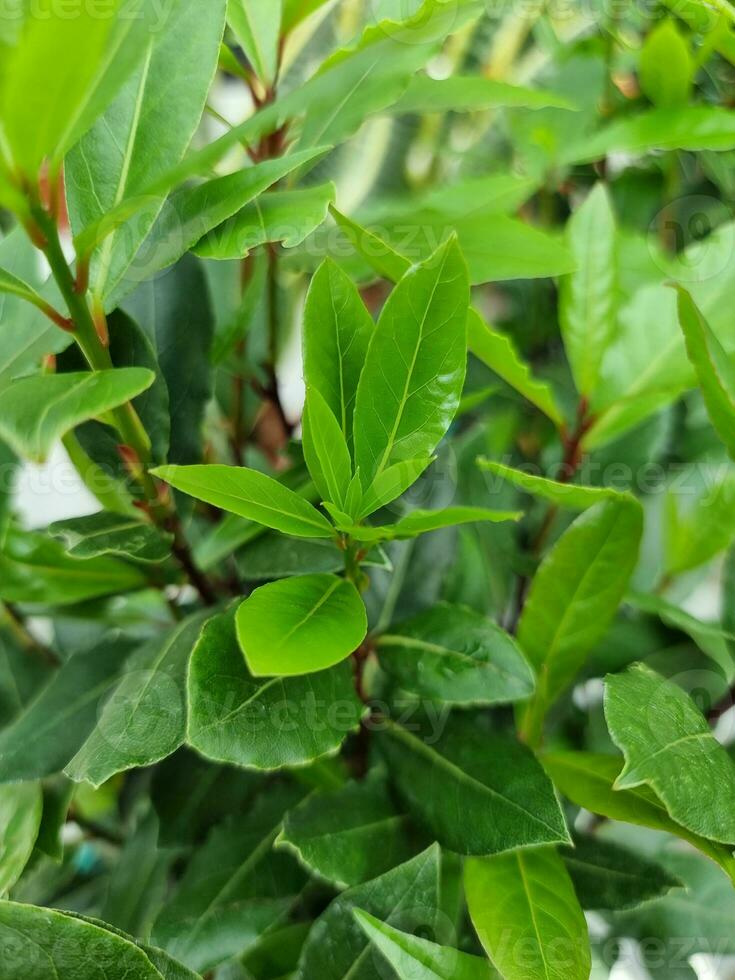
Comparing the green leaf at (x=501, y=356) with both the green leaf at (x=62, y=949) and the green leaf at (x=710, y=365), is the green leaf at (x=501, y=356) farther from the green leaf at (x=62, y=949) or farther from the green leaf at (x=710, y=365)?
the green leaf at (x=62, y=949)

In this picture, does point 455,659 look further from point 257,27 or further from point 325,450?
point 257,27

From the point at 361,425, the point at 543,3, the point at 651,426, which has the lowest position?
the point at 651,426

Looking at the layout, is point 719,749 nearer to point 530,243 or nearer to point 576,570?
point 576,570

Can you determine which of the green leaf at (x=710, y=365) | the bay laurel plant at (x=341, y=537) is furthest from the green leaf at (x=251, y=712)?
the green leaf at (x=710, y=365)

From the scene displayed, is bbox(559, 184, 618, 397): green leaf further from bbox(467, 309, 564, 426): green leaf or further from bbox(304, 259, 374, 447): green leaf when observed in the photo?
bbox(304, 259, 374, 447): green leaf

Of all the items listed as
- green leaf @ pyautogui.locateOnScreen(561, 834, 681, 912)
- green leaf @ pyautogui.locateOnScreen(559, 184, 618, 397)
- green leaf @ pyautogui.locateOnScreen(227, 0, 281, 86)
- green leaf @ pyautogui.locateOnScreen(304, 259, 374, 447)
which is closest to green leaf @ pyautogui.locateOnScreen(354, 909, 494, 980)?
green leaf @ pyautogui.locateOnScreen(561, 834, 681, 912)

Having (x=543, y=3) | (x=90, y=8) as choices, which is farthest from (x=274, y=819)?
(x=543, y=3)
